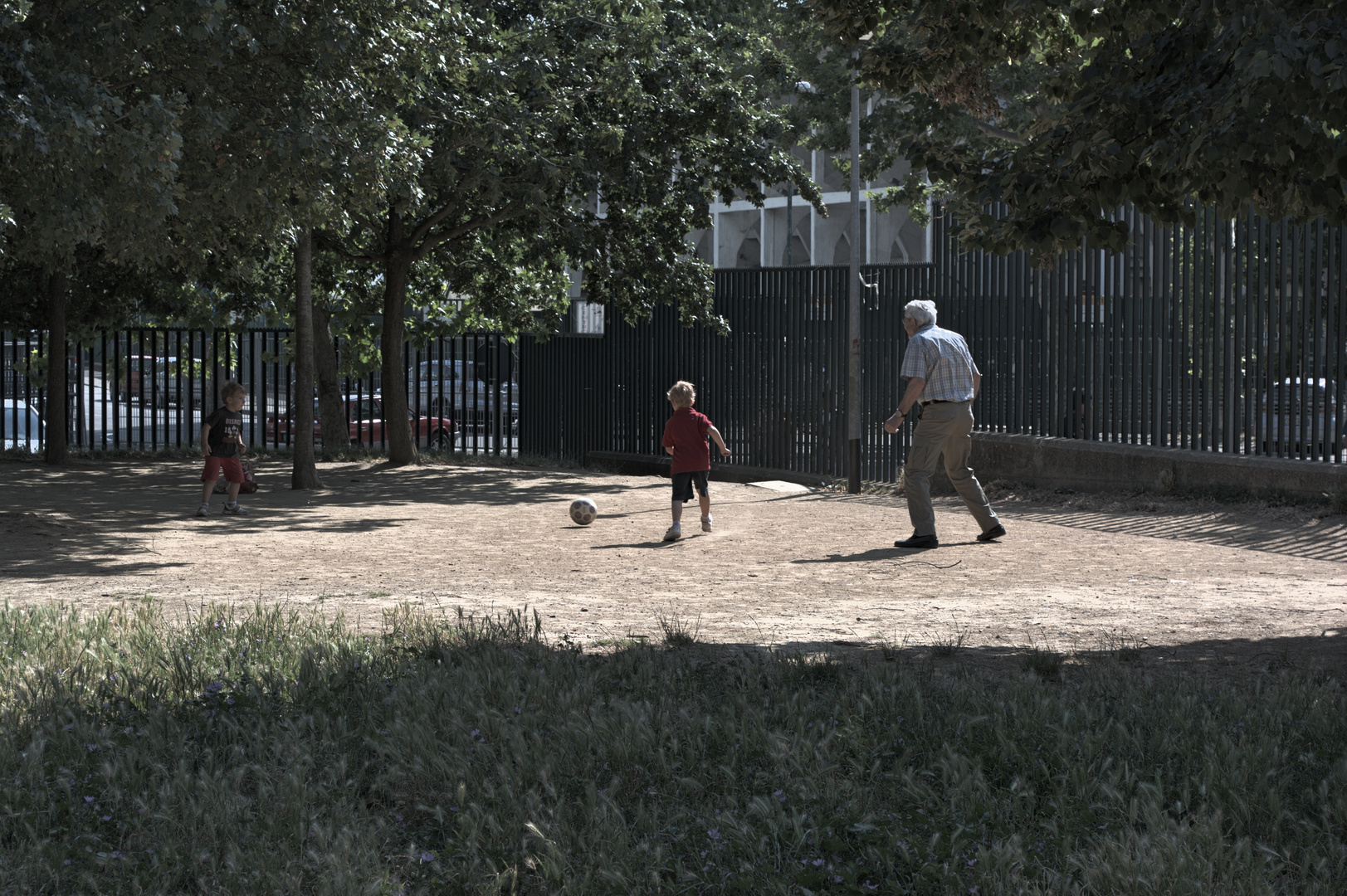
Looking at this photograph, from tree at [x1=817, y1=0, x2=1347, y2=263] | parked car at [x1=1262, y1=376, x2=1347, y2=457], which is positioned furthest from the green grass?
parked car at [x1=1262, y1=376, x2=1347, y2=457]

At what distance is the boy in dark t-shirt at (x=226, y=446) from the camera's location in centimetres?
1257

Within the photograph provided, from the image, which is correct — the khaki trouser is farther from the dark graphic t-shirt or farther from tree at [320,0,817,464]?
tree at [320,0,817,464]

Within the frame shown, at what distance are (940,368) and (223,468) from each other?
7.01 meters

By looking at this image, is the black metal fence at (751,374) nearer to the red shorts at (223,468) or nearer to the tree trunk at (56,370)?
the tree trunk at (56,370)

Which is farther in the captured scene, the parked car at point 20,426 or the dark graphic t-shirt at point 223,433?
the parked car at point 20,426

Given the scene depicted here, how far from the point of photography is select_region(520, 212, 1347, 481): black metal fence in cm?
1162

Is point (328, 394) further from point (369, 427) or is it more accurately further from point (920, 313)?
point (920, 313)

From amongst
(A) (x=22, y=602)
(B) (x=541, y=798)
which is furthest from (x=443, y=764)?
(A) (x=22, y=602)

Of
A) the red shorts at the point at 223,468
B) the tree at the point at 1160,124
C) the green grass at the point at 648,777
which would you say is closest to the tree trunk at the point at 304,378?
the red shorts at the point at 223,468

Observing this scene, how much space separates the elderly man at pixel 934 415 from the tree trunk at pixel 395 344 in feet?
36.6

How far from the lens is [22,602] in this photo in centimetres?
735

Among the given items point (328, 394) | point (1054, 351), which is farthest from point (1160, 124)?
point (328, 394)

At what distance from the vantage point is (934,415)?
10.3 metres

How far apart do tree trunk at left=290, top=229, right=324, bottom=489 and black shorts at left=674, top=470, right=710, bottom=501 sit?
5.94 metres
